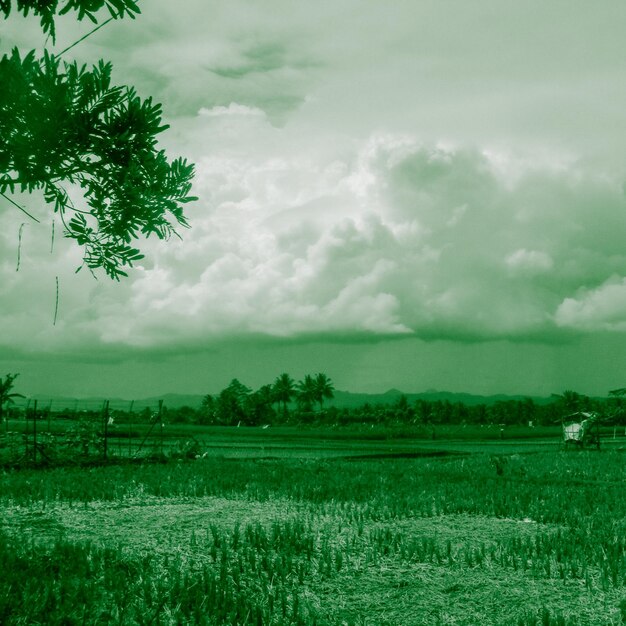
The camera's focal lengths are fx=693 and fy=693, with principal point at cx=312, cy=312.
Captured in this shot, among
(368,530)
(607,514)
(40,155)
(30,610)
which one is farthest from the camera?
(607,514)

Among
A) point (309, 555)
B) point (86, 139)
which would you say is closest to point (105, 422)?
point (309, 555)

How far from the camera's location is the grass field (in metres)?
6.32

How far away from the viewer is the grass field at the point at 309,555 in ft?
20.7

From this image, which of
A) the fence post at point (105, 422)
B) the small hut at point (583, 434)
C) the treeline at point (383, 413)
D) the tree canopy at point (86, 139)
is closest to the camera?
the tree canopy at point (86, 139)

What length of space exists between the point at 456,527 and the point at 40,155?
27.7 ft

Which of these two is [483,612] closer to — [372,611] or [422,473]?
[372,611]

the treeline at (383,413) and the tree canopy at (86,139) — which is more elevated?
the tree canopy at (86,139)

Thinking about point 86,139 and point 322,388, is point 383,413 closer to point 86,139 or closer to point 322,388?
point 322,388

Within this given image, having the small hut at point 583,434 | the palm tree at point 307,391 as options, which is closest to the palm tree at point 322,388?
the palm tree at point 307,391

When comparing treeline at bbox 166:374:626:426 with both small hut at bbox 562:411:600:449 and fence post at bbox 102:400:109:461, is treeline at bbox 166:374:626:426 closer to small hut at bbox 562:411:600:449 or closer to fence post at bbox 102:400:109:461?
small hut at bbox 562:411:600:449

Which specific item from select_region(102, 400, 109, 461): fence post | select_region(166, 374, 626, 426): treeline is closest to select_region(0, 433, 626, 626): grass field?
select_region(102, 400, 109, 461): fence post

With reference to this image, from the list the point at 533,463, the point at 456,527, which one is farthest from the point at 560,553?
the point at 533,463

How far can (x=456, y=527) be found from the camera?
35.1ft

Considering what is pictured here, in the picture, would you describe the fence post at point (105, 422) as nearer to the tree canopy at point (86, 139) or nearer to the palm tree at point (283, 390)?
the tree canopy at point (86, 139)
